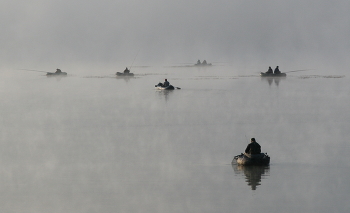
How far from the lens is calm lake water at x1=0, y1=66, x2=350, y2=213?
813 inches

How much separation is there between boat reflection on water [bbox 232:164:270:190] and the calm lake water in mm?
58

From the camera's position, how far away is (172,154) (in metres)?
28.0

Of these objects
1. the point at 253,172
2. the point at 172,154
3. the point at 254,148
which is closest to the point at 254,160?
the point at 254,148

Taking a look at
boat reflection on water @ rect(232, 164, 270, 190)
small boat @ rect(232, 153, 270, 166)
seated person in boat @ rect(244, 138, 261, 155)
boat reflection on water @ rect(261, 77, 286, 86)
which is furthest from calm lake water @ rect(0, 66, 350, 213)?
boat reflection on water @ rect(261, 77, 286, 86)

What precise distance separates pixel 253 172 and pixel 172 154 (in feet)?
16.0

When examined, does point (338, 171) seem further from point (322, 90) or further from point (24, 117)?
point (322, 90)

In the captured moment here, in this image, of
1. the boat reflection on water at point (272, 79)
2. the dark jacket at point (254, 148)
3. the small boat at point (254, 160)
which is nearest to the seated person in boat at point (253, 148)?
the dark jacket at point (254, 148)

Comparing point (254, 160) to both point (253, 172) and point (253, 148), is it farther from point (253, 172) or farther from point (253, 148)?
point (253, 172)

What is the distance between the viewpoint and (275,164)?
2556 centimetres

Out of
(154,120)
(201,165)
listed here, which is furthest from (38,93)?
(201,165)

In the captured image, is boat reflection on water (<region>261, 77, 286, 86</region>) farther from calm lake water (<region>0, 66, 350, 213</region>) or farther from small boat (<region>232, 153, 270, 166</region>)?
small boat (<region>232, 153, 270, 166</region>)

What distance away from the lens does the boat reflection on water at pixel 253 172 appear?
22.9 metres

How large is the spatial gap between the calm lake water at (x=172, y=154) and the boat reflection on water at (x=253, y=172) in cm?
6

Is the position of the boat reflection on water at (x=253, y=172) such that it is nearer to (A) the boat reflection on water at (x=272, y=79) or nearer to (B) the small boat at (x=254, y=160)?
(B) the small boat at (x=254, y=160)
